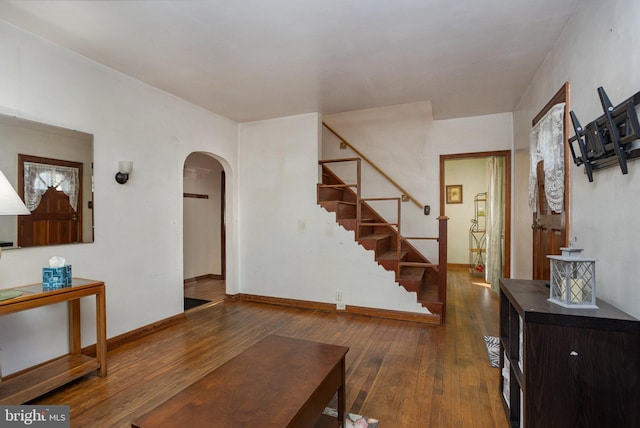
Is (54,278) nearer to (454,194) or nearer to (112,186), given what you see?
(112,186)

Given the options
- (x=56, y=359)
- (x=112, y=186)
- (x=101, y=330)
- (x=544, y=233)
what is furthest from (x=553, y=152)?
(x=56, y=359)

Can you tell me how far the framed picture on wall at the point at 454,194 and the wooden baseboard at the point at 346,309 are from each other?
4163 mm

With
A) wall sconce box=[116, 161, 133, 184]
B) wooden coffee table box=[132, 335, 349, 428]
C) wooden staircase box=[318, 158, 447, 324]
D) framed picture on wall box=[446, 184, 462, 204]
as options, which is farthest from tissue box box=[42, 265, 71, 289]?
framed picture on wall box=[446, 184, 462, 204]

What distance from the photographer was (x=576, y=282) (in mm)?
1462

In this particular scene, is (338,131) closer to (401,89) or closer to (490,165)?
(401,89)

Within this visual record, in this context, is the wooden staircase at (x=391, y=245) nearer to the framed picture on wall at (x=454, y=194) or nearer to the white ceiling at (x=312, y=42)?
the white ceiling at (x=312, y=42)

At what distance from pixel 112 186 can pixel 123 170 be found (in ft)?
0.62

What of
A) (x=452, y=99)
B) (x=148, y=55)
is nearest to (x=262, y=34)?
(x=148, y=55)

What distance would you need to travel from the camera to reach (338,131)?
212 inches

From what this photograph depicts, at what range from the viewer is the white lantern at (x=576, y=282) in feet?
4.73

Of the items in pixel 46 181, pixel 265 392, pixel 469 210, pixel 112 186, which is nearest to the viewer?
pixel 265 392

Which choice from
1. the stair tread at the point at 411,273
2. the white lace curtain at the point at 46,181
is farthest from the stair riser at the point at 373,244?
the white lace curtain at the point at 46,181

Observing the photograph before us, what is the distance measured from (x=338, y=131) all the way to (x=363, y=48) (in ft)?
9.23

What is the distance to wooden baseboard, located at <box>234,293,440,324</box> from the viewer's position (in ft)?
11.8
